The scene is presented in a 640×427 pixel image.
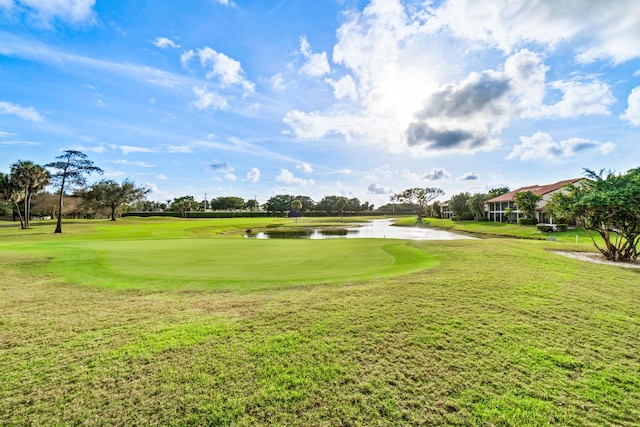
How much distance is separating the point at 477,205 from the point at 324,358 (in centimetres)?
6462

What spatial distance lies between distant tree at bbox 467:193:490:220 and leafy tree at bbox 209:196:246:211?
8104 centimetres

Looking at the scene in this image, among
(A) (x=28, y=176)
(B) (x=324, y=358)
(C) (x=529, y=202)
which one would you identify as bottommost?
(B) (x=324, y=358)

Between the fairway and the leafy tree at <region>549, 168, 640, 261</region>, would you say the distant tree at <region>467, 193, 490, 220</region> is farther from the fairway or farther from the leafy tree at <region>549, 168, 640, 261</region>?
the fairway

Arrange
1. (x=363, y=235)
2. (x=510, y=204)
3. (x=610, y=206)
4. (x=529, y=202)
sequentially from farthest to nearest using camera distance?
(x=510, y=204)
(x=529, y=202)
(x=363, y=235)
(x=610, y=206)

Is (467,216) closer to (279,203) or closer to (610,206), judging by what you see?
(610,206)

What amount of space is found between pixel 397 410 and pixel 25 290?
9.53m

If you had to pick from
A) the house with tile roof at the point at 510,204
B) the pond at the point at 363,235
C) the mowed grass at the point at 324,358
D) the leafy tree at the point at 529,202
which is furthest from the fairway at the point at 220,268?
the house with tile roof at the point at 510,204

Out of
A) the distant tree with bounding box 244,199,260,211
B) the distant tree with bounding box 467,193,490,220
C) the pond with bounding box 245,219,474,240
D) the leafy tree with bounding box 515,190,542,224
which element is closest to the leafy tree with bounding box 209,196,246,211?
the distant tree with bounding box 244,199,260,211

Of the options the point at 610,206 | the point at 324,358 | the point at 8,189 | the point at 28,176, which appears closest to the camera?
the point at 324,358

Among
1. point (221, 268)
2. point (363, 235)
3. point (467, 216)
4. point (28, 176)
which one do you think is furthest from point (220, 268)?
point (467, 216)

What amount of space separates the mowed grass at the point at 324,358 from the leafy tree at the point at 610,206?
28.5 ft

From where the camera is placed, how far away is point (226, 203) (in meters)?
109

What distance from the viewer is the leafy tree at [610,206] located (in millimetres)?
12391

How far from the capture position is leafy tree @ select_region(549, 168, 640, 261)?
488 inches
